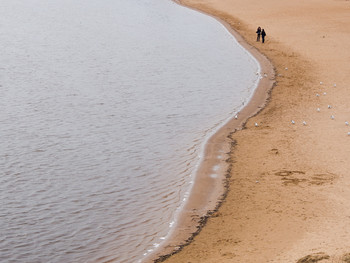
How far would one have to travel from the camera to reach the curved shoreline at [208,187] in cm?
1286

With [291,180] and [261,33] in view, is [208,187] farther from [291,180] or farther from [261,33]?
[261,33]

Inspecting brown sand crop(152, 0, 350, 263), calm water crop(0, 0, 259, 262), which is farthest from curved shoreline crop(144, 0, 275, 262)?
calm water crop(0, 0, 259, 262)

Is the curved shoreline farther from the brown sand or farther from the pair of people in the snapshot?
the pair of people

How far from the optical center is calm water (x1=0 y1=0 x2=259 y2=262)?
13.5 meters

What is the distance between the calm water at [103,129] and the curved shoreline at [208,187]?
1.01ft

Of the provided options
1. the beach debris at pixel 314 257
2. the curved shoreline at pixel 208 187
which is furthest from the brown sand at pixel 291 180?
the curved shoreline at pixel 208 187

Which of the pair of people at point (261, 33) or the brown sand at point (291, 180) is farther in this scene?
the pair of people at point (261, 33)

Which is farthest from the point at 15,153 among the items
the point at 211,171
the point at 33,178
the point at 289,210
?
the point at 289,210

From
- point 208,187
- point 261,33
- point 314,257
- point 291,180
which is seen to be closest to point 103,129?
point 208,187

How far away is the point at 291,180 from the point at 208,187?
2192 mm

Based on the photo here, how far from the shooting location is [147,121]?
21.5m

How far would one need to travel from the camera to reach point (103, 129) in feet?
67.2

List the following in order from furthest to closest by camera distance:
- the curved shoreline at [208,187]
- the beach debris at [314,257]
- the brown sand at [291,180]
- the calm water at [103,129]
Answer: the calm water at [103,129] < the curved shoreline at [208,187] < the brown sand at [291,180] < the beach debris at [314,257]

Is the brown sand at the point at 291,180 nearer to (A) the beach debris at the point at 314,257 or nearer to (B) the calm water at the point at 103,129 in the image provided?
(A) the beach debris at the point at 314,257
